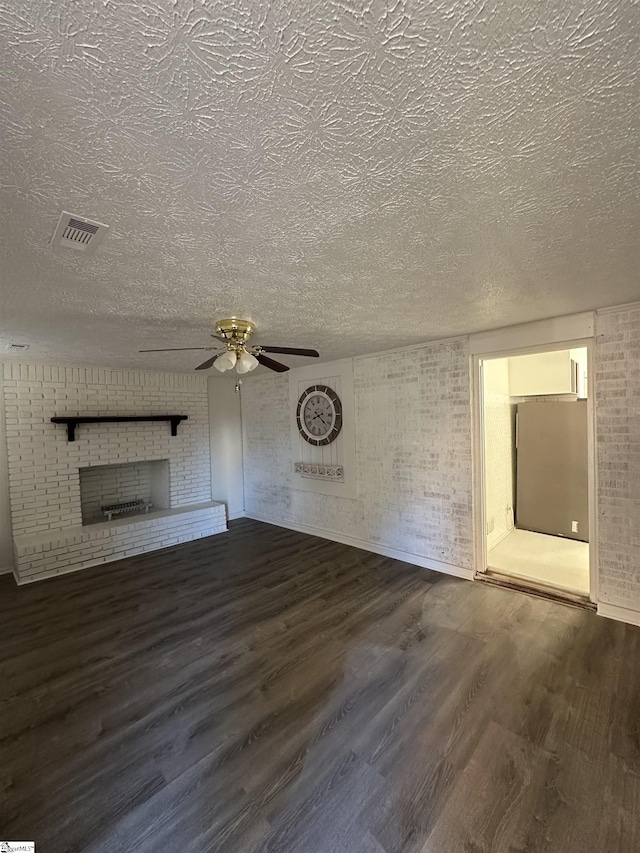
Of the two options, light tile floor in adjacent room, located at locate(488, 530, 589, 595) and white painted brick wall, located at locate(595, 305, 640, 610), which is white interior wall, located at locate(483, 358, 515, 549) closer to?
light tile floor in adjacent room, located at locate(488, 530, 589, 595)

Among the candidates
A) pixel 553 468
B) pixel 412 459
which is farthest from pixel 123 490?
pixel 553 468

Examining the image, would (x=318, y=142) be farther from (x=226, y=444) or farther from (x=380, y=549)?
(x=226, y=444)

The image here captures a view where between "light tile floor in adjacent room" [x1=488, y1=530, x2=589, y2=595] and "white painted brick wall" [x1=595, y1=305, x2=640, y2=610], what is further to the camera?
"light tile floor in adjacent room" [x1=488, y1=530, x2=589, y2=595]

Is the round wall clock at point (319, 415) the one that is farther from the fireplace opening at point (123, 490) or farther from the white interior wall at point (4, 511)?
the white interior wall at point (4, 511)

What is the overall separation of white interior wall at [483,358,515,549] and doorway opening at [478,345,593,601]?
0.01 m

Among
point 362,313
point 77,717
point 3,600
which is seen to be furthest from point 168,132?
point 3,600

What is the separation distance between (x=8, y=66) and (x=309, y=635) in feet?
9.86

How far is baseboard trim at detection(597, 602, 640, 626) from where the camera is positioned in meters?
2.60

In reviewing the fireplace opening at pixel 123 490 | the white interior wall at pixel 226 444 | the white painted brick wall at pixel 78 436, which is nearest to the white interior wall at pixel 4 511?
the white painted brick wall at pixel 78 436

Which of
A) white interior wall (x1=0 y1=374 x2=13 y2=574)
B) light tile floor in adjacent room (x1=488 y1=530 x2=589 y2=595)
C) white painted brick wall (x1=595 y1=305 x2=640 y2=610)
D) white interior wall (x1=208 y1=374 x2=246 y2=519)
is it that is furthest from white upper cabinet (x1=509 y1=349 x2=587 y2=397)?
white interior wall (x1=0 y1=374 x2=13 y2=574)

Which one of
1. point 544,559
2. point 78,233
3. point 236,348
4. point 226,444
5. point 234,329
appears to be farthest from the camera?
point 226,444

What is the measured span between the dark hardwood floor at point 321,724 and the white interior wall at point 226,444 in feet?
8.76

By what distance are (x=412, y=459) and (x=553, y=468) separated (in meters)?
2.02

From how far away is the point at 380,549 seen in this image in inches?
164
